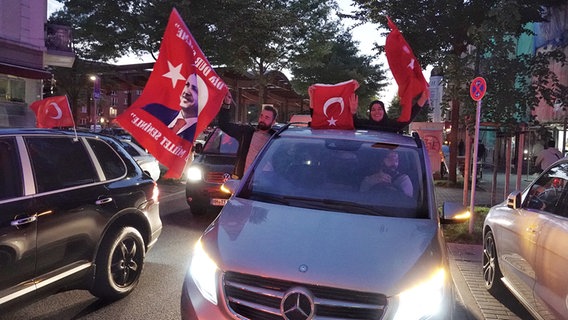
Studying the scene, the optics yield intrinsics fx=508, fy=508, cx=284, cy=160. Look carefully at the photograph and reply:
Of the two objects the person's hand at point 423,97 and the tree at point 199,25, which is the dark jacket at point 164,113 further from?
the tree at point 199,25

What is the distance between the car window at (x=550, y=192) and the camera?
167 inches

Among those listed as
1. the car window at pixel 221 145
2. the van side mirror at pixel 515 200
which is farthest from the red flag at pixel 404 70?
the car window at pixel 221 145

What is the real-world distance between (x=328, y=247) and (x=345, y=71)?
33.3 m

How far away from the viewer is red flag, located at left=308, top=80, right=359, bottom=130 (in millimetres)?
5578

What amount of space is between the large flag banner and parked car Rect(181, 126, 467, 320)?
2289 mm

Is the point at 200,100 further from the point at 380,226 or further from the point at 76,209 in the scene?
the point at 380,226

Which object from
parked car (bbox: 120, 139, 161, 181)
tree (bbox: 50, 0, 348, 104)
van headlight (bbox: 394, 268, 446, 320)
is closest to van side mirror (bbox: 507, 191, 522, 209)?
van headlight (bbox: 394, 268, 446, 320)

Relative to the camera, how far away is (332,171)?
4.07 m

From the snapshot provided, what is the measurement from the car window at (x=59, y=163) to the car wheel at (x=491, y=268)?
4.27m

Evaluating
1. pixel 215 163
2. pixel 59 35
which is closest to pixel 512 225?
pixel 215 163

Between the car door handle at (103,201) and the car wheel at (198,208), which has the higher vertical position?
the car door handle at (103,201)

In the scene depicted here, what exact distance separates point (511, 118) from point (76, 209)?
10.0 meters

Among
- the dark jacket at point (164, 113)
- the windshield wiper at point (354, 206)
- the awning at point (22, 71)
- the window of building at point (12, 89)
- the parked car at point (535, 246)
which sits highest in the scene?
the awning at point (22, 71)

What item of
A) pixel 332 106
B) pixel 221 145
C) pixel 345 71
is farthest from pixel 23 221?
pixel 345 71
